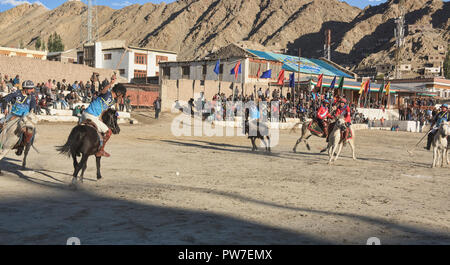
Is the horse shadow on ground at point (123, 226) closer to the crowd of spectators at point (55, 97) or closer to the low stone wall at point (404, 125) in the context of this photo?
the crowd of spectators at point (55, 97)

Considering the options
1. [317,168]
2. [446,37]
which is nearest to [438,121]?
[317,168]

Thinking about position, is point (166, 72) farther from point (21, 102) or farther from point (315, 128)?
point (21, 102)

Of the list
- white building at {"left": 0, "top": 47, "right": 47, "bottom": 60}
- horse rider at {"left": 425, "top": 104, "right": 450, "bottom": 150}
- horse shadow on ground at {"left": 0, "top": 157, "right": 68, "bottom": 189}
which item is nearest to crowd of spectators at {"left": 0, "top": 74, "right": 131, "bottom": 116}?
horse shadow on ground at {"left": 0, "top": 157, "right": 68, "bottom": 189}

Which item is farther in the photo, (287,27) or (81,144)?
(287,27)

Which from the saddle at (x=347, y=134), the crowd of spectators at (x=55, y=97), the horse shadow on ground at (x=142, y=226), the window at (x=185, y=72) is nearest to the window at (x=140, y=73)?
the window at (x=185, y=72)

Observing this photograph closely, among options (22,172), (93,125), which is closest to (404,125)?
(93,125)

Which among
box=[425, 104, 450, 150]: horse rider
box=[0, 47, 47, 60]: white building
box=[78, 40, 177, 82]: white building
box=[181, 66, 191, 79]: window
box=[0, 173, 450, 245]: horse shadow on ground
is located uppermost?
box=[0, 47, 47, 60]: white building

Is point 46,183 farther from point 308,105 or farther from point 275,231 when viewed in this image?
point 308,105

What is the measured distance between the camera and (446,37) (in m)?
124

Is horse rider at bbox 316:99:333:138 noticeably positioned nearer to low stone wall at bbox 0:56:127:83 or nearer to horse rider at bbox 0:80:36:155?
horse rider at bbox 0:80:36:155

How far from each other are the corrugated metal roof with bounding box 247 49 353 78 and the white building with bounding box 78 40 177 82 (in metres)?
14.6

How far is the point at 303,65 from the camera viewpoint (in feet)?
182

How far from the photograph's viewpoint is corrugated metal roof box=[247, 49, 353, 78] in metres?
51.6

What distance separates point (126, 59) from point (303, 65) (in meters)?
25.0
